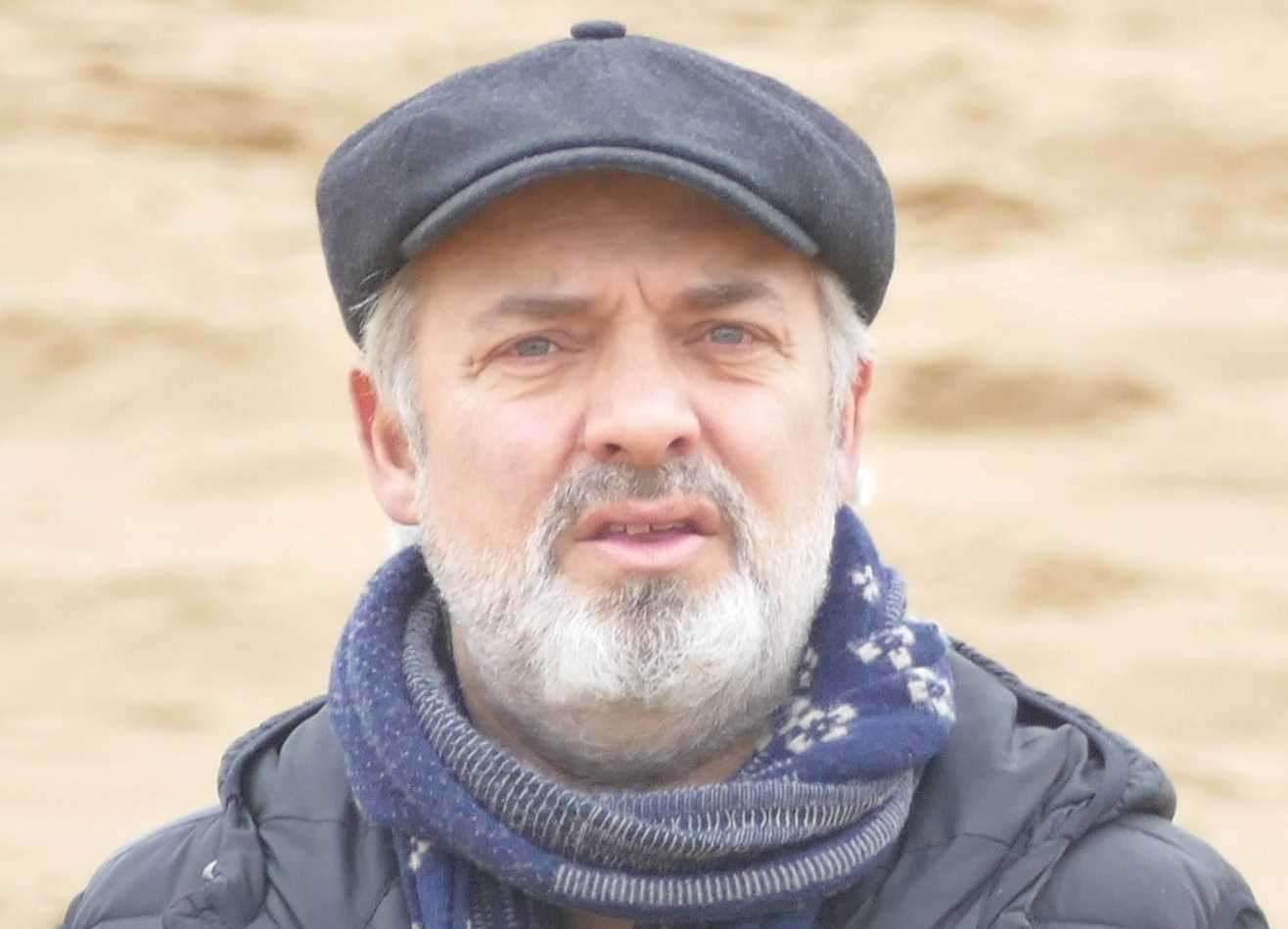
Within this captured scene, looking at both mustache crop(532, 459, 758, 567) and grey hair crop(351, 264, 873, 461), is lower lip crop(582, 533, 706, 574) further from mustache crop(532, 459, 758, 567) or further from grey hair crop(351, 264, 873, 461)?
grey hair crop(351, 264, 873, 461)

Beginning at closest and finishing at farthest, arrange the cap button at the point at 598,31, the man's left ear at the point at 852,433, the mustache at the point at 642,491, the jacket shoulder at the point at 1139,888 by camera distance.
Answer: the jacket shoulder at the point at 1139,888
the mustache at the point at 642,491
the cap button at the point at 598,31
the man's left ear at the point at 852,433

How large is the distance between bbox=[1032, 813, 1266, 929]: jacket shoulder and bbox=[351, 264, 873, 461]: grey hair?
525 millimetres

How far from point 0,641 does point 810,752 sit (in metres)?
4.00

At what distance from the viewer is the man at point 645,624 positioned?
2.19 metres

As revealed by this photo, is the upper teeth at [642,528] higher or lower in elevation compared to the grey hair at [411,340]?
lower

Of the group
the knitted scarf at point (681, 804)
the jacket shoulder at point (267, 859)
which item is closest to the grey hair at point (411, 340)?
the knitted scarf at point (681, 804)

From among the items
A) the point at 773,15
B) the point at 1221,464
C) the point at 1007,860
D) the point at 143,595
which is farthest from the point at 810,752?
the point at 773,15

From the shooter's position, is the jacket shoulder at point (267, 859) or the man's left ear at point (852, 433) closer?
the jacket shoulder at point (267, 859)

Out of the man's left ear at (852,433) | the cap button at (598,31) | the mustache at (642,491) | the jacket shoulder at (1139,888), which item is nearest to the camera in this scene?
the jacket shoulder at (1139,888)

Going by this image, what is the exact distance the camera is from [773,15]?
883 centimetres

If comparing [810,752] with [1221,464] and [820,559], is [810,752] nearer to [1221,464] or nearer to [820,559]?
[820,559]

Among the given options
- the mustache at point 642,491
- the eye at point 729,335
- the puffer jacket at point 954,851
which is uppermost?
the eye at point 729,335

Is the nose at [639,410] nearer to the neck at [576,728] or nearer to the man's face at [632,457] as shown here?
the man's face at [632,457]

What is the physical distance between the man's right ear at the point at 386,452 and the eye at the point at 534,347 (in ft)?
0.72
